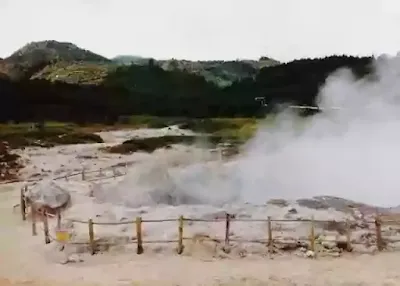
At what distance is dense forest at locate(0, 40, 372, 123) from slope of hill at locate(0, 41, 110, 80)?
0.05ft

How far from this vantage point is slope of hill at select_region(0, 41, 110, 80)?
15.0 feet

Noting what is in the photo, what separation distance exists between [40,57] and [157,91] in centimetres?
89

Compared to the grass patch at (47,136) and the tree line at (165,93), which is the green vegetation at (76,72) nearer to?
the tree line at (165,93)

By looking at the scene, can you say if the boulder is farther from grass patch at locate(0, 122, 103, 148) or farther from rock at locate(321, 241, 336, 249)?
rock at locate(321, 241, 336, 249)

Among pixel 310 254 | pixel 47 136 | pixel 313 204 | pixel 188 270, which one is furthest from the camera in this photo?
pixel 47 136

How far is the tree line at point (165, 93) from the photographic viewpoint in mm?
4730

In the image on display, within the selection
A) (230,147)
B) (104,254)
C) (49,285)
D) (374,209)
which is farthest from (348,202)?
(49,285)

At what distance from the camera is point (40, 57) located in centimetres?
461

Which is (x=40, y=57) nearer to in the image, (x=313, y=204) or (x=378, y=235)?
(x=313, y=204)

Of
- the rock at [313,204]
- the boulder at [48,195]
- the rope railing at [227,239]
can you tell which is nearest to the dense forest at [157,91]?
the boulder at [48,195]

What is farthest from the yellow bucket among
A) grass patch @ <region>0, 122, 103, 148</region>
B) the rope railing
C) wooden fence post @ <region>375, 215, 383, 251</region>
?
wooden fence post @ <region>375, 215, 383, 251</region>

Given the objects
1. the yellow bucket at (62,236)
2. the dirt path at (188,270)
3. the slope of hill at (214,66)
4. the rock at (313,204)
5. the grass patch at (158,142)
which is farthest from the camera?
the grass patch at (158,142)

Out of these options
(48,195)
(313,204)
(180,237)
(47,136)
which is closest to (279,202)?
(313,204)

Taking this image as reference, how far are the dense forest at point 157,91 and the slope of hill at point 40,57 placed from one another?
2 centimetres
